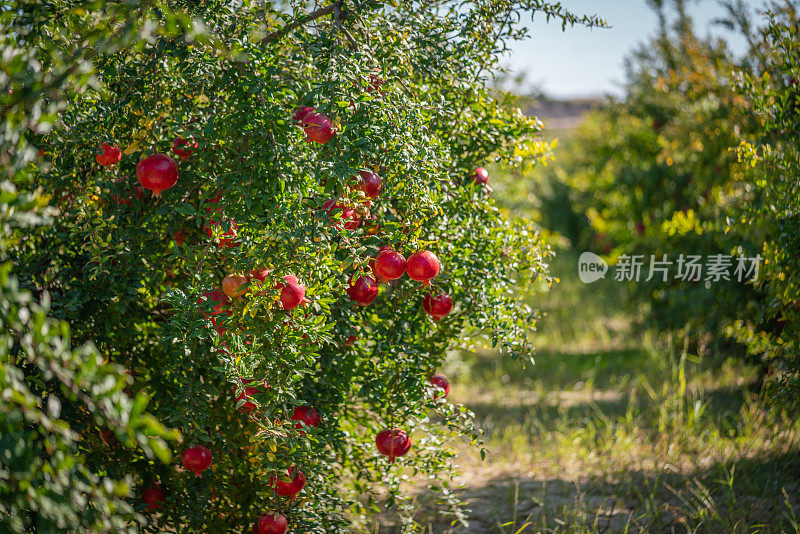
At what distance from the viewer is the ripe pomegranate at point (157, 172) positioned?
170cm

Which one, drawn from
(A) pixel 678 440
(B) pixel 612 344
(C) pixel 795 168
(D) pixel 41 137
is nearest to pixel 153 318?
(D) pixel 41 137

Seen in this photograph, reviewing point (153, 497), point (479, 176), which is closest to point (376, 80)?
point (479, 176)

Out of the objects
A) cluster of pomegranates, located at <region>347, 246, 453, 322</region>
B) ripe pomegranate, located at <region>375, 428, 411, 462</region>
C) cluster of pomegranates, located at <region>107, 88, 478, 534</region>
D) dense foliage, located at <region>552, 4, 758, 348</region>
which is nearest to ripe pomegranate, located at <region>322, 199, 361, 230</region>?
cluster of pomegranates, located at <region>107, 88, 478, 534</region>

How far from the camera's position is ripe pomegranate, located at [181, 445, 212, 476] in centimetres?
178

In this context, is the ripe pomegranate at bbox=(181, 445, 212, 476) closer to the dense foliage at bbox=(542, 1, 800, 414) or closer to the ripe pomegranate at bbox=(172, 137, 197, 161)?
the ripe pomegranate at bbox=(172, 137, 197, 161)

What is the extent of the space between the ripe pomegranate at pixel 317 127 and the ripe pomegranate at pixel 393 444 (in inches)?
39.9

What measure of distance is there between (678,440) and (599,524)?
3.28ft

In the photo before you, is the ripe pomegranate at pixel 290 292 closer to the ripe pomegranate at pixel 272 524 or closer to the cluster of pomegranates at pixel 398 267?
the cluster of pomegranates at pixel 398 267

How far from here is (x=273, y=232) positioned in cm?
156

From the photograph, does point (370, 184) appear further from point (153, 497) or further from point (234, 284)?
point (153, 497)

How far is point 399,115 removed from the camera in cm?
176

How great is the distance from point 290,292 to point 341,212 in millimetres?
255

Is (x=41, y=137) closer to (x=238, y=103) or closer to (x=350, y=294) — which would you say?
(x=238, y=103)

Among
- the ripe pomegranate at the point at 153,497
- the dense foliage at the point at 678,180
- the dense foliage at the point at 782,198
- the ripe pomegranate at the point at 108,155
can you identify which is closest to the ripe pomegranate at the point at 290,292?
the ripe pomegranate at the point at 108,155
